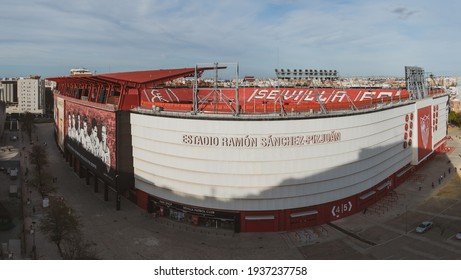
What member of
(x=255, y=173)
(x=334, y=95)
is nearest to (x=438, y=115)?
(x=334, y=95)

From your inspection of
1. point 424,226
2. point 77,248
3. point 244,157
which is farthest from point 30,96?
point 424,226

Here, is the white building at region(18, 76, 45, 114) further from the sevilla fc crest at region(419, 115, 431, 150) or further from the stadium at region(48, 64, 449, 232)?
the sevilla fc crest at region(419, 115, 431, 150)

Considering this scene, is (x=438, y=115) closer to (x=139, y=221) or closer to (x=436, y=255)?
(x=436, y=255)

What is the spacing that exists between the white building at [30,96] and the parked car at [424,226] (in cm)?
19047

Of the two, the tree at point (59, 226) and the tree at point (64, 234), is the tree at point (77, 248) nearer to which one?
the tree at point (64, 234)

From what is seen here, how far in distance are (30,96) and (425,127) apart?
182371 millimetres

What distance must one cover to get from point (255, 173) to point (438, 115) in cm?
6416

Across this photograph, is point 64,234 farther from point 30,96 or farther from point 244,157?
point 30,96

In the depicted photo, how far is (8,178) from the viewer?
74000 millimetres

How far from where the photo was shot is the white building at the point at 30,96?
190m

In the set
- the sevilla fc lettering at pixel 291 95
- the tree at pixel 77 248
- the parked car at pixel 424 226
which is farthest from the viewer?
the sevilla fc lettering at pixel 291 95

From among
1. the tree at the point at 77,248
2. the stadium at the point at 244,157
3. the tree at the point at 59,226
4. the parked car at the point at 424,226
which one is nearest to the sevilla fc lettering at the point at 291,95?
the stadium at the point at 244,157

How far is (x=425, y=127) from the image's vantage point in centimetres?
7769

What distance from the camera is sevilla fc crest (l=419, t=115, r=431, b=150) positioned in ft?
247
